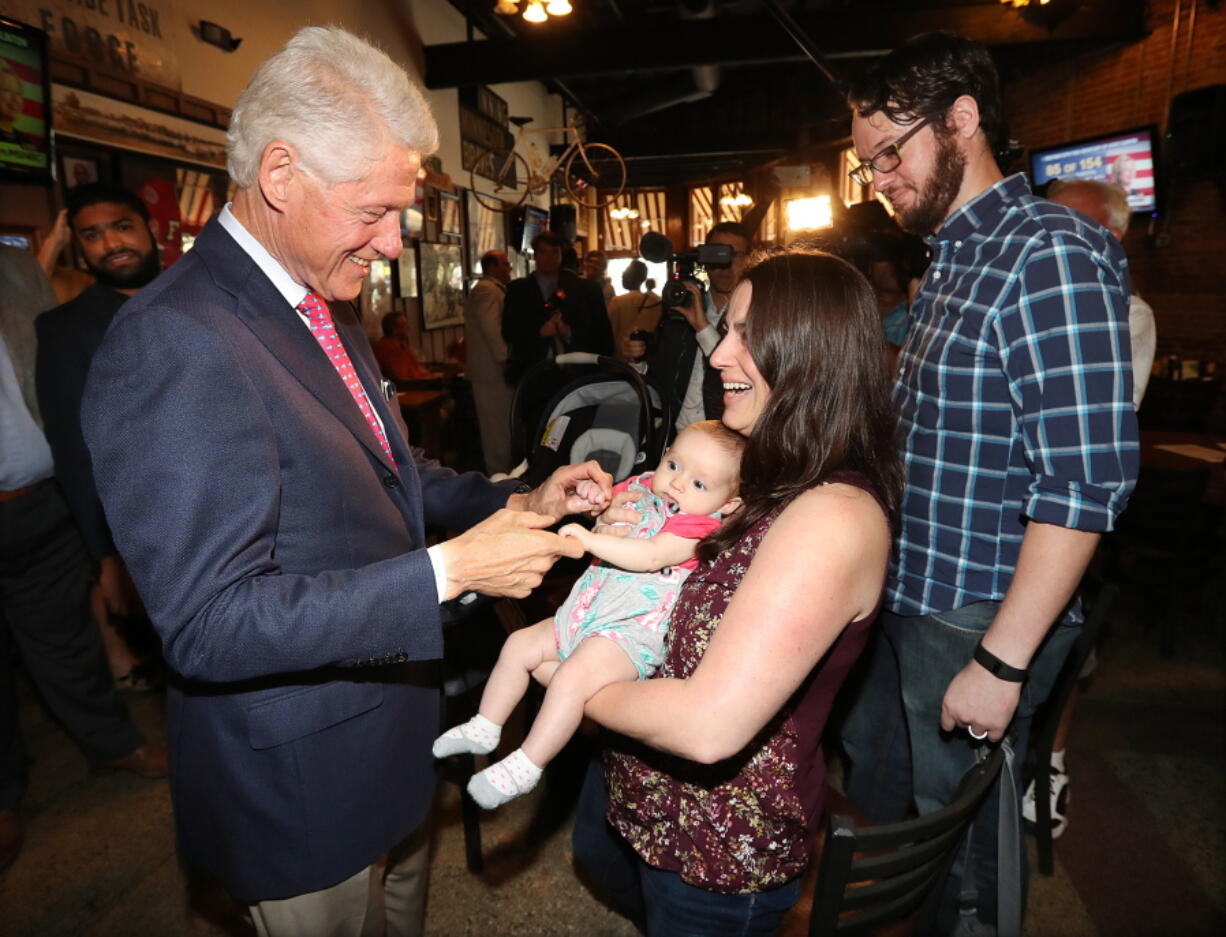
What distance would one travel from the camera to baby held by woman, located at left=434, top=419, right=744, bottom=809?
58.4 inches

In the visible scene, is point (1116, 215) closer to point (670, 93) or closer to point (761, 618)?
point (761, 618)

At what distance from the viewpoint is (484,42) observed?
8359 mm

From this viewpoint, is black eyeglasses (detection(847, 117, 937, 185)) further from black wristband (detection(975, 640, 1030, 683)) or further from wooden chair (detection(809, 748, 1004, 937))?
wooden chair (detection(809, 748, 1004, 937))

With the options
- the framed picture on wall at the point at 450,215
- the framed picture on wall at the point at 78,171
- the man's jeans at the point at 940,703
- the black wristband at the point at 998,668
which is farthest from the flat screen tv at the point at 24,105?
the framed picture on wall at the point at 450,215

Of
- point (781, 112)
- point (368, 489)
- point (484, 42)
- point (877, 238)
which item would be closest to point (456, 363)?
point (484, 42)

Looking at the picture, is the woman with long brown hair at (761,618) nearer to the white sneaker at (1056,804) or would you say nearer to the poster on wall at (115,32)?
the white sneaker at (1056,804)

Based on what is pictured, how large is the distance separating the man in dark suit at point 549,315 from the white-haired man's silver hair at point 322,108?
4.81 m

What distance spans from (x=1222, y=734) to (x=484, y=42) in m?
8.88

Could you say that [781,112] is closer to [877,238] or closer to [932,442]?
[877,238]

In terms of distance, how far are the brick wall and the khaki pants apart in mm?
7122

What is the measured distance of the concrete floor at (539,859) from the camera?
2.37 m

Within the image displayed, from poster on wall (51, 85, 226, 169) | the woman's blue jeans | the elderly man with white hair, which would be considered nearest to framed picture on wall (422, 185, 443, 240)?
poster on wall (51, 85, 226, 169)

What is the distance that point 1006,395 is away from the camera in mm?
1578

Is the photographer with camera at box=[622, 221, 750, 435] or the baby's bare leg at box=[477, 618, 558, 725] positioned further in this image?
the photographer with camera at box=[622, 221, 750, 435]
